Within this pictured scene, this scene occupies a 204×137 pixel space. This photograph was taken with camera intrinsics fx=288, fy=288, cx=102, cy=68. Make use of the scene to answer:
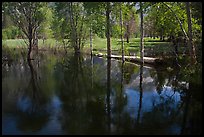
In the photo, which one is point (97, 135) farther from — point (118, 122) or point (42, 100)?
point (42, 100)

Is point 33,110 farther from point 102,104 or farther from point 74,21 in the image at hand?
point 74,21

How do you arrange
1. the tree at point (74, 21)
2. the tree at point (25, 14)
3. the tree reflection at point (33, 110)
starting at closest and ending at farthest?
the tree reflection at point (33, 110) < the tree at point (25, 14) < the tree at point (74, 21)

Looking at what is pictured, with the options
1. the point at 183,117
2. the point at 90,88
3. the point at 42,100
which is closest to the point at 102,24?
the point at 90,88

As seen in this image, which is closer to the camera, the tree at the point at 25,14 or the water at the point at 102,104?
the water at the point at 102,104

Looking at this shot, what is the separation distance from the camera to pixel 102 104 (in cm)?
1578

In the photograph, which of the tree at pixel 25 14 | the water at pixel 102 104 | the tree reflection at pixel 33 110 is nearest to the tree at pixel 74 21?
the tree at pixel 25 14

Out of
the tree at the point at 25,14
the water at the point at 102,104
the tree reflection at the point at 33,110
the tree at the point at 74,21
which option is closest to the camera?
the water at the point at 102,104

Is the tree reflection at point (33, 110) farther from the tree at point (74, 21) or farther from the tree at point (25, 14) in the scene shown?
the tree at point (74, 21)

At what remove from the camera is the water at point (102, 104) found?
476 inches

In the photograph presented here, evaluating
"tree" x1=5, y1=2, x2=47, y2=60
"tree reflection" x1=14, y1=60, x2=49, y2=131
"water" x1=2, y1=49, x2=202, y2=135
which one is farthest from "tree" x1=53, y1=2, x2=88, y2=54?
"tree reflection" x1=14, y1=60, x2=49, y2=131

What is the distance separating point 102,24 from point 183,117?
97.2ft

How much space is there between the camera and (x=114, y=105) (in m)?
15.7

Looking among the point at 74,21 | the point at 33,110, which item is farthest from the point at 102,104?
the point at 74,21

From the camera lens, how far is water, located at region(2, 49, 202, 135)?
39.7ft
